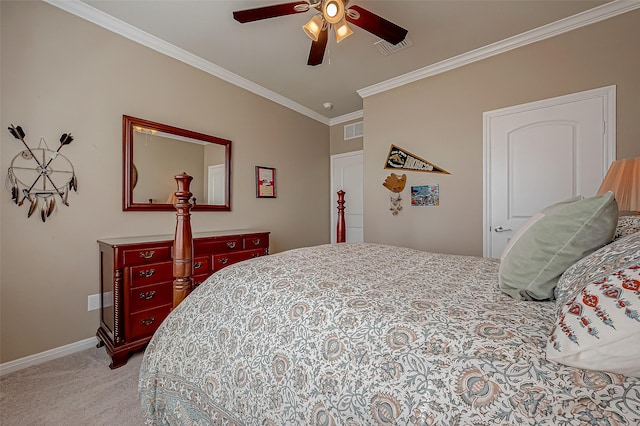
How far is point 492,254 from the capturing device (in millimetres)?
2658

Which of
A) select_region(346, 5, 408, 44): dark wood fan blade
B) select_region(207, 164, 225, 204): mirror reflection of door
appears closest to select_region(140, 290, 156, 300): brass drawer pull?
select_region(207, 164, 225, 204): mirror reflection of door

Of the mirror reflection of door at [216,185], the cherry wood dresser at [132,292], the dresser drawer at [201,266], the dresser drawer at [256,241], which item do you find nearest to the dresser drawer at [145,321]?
the cherry wood dresser at [132,292]

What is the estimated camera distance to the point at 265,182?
3545mm

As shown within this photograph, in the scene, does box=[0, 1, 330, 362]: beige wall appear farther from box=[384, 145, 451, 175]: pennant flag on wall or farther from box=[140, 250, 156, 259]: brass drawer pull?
box=[384, 145, 451, 175]: pennant flag on wall

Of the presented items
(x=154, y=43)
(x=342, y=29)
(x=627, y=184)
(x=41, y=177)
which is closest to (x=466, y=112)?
(x=627, y=184)

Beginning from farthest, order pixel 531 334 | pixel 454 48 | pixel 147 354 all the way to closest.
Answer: pixel 454 48 → pixel 147 354 → pixel 531 334

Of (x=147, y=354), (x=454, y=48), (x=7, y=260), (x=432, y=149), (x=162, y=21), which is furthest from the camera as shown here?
(x=432, y=149)

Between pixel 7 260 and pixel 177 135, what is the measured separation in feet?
5.16

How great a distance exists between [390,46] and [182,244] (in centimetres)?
262

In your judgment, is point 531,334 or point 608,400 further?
point 531,334

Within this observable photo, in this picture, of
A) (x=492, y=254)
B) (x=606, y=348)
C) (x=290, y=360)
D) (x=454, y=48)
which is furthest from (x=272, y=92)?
(x=606, y=348)

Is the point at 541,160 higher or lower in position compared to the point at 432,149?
lower

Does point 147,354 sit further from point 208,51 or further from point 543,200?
point 543,200

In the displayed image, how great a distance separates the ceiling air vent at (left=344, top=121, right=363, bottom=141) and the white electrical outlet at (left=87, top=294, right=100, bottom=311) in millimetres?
3784
